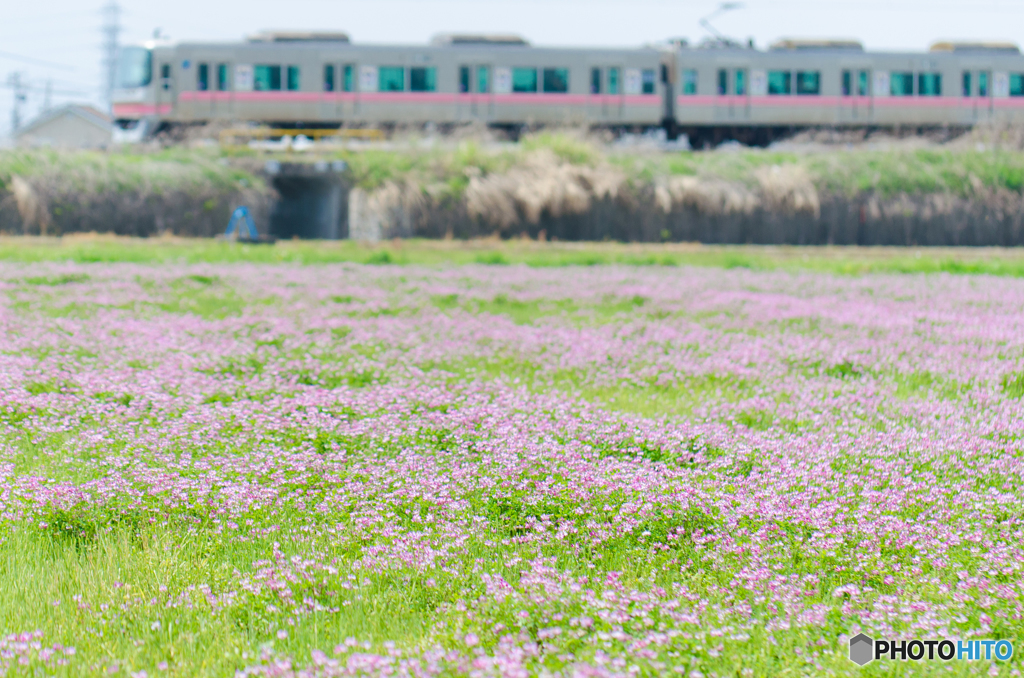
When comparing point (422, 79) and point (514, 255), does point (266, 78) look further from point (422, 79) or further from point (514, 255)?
point (514, 255)

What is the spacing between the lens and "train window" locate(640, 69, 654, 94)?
30.4 metres

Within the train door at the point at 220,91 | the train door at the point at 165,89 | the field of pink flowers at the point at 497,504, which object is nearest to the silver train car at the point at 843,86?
the train door at the point at 220,91

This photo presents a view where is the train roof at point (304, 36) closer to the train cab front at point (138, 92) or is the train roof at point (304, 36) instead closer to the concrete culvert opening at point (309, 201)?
the train cab front at point (138, 92)

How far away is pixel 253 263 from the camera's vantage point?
53.6 ft

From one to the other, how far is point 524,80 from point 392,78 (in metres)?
4.38

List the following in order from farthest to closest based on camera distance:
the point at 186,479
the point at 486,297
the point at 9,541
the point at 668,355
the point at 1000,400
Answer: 1. the point at 486,297
2. the point at 668,355
3. the point at 1000,400
4. the point at 186,479
5. the point at 9,541

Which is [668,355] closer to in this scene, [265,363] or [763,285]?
[265,363]

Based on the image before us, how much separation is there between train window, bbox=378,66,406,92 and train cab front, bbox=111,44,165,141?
7.01 meters

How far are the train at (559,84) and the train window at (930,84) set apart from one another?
1.4 inches

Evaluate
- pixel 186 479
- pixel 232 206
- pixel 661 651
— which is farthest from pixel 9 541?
pixel 232 206

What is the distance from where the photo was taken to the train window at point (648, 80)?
30.4 m

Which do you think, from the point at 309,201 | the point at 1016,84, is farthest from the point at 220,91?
the point at 1016,84

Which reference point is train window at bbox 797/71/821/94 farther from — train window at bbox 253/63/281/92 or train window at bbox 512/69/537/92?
train window at bbox 253/63/281/92

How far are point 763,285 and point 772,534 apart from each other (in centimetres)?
1064
